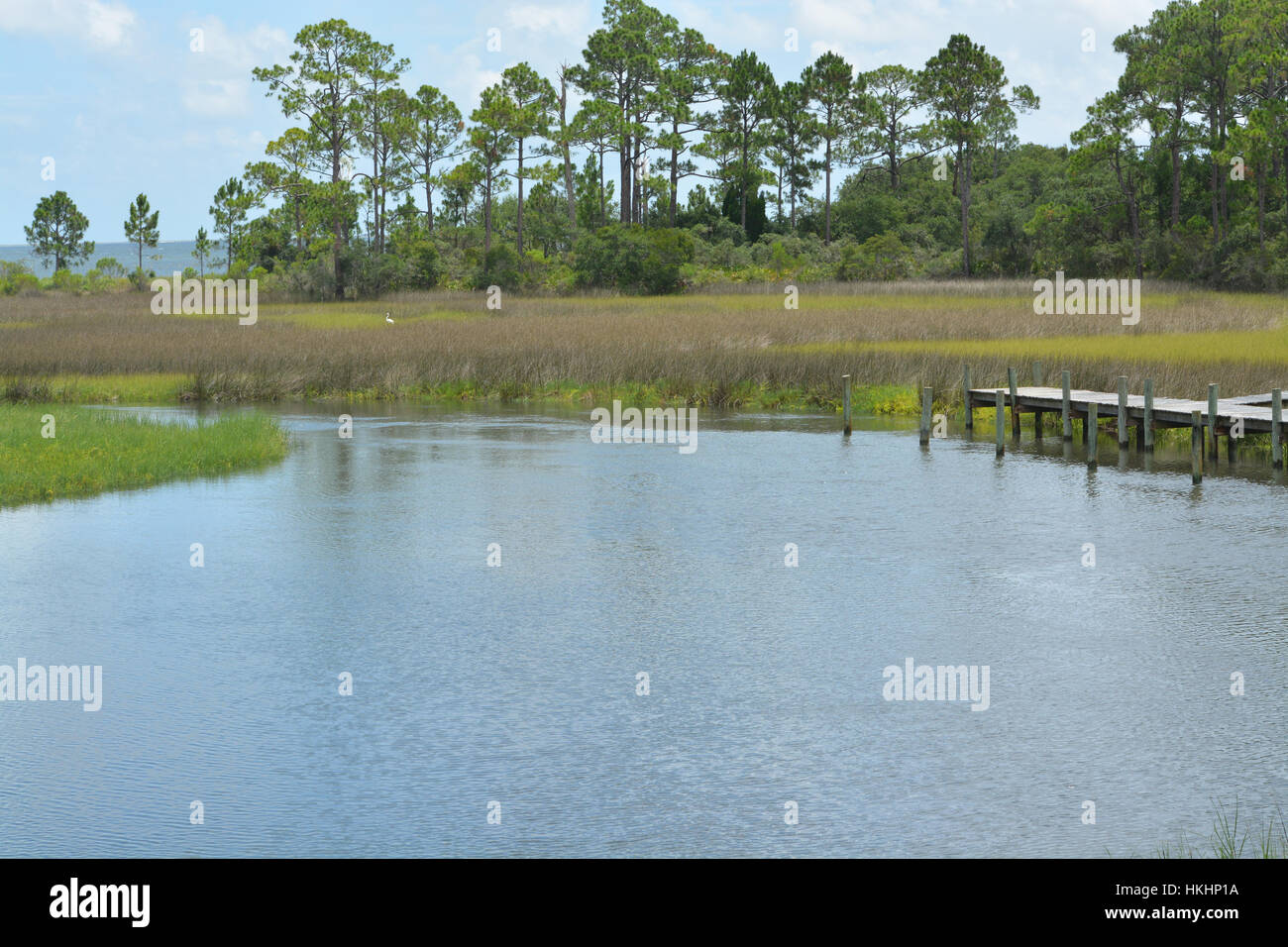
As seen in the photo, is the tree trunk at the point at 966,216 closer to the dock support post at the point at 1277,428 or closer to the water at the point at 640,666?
the dock support post at the point at 1277,428

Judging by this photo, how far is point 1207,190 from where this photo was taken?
68.7 meters

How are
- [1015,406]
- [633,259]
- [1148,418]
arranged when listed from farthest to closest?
1. [633,259]
2. [1015,406]
3. [1148,418]

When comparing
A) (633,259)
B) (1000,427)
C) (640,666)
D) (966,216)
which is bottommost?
(640,666)

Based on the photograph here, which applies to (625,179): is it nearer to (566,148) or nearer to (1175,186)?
(566,148)

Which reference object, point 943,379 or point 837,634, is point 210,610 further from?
point 943,379

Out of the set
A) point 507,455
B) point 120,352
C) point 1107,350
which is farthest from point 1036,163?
point 507,455

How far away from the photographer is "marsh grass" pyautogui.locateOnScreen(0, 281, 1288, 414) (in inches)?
1326

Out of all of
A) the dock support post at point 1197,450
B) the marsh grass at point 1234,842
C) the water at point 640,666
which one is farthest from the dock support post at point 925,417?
the marsh grass at point 1234,842

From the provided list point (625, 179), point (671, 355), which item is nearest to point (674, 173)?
point (625, 179)

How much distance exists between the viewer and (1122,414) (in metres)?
25.4

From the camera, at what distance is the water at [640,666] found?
336 inches

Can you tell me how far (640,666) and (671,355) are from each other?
2494cm

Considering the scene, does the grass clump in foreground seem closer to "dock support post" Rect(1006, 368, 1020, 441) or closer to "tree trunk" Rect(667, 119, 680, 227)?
"dock support post" Rect(1006, 368, 1020, 441)

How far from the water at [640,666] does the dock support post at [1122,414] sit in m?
3.99
